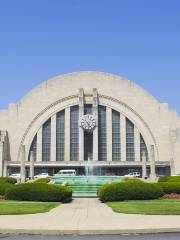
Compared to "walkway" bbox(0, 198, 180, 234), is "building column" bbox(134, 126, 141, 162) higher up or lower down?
higher up

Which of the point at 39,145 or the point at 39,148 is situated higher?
the point at 39,145

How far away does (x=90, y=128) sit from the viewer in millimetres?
73000

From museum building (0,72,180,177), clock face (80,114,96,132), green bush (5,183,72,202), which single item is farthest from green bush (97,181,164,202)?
clock face (80,114,96,132)

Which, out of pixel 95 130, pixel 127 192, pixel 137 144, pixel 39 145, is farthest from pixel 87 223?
pixel 39 145

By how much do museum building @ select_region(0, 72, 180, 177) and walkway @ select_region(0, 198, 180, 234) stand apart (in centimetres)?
5711

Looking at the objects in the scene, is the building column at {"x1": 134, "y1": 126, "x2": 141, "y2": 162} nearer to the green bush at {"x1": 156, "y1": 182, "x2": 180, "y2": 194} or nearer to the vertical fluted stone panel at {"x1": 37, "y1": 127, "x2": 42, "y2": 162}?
the vertical fluted stone panel at {"x1": 37, "y1": 127, "x2": 42, "y2": 162}

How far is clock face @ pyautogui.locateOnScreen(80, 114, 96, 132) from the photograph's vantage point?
73.0m

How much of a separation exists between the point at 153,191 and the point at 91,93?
53.7 meters

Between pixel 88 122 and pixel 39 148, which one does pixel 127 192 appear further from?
pixel 39 148

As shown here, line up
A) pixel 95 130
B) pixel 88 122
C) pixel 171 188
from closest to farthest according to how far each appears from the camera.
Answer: pixel 171 188
pixel 88 122
pixel 95 130

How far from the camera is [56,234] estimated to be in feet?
38.8

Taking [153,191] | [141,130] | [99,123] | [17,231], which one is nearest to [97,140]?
[99,123]

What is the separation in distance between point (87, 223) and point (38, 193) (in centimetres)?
1059

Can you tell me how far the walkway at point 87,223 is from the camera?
11883 millimetres
